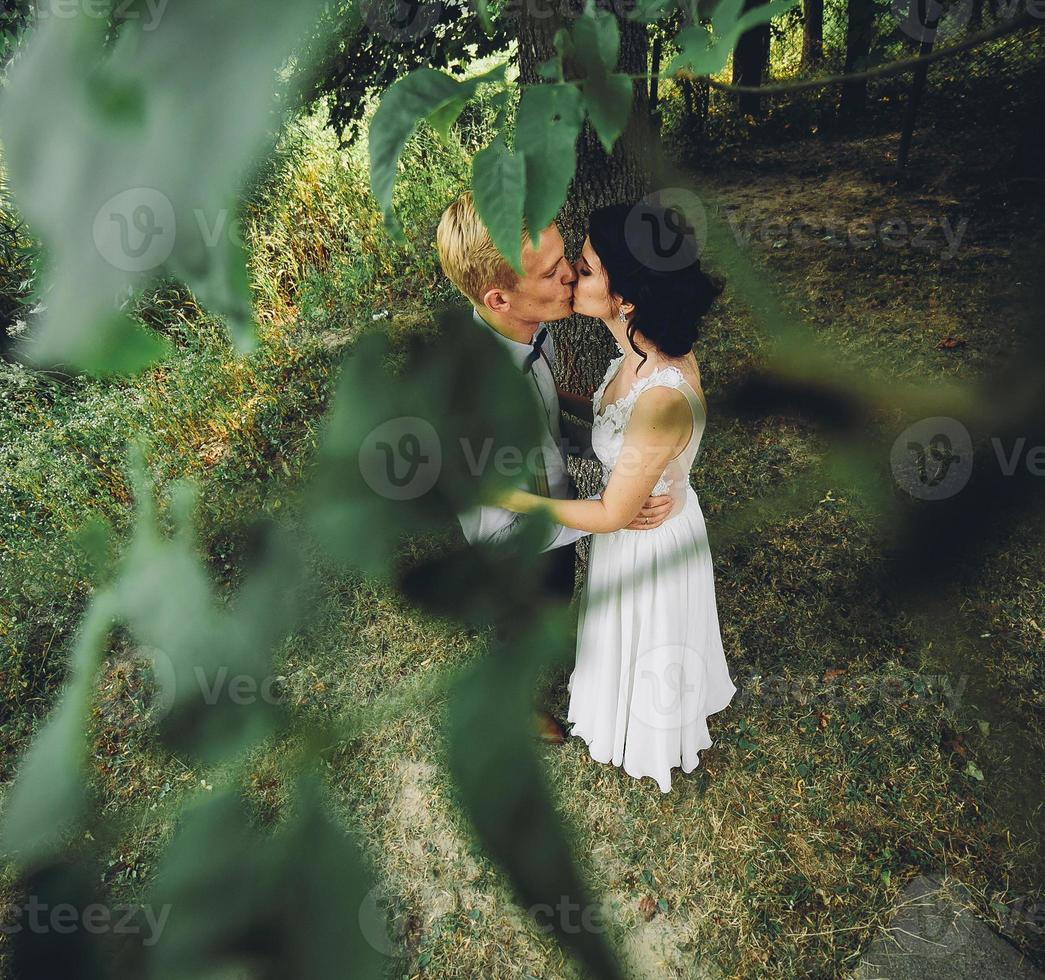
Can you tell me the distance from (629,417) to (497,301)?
1.44 feet

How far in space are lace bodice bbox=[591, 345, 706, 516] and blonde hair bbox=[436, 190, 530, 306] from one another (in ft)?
1.34

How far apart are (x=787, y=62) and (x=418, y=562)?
24.0ft

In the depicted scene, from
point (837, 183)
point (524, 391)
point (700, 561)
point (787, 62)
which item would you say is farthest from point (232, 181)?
point (787, 62)

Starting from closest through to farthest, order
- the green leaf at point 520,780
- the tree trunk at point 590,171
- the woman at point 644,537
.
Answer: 1. the green leaf at point 520,780
2. the tree trunk at point 590,171
3. the woman at point 644,537

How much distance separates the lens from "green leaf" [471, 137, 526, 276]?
24 centimetres

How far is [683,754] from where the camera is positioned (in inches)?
85.9

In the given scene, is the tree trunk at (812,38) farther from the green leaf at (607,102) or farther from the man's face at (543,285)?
the green leaf at (607,102)

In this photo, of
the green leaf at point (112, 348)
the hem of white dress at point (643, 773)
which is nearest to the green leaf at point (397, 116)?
the green leaf at point (112, 348)

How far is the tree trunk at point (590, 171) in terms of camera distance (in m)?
0.70

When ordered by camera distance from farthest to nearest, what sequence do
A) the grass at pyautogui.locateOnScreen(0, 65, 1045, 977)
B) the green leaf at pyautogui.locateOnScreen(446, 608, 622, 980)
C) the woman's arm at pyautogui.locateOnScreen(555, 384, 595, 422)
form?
the woman's arm at pyautogui.locateOnScreen(555, 384, 595, 422) → the grass at pyautogui.locateOnScreen(0, 65, 1045, 977) → the green leaf at pyautogui.locateOnScreen(446, 608, 622, 980)

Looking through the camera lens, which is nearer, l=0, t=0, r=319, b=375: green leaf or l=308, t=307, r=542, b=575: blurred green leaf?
l=0, t=0, r=319, b=375: green leaf

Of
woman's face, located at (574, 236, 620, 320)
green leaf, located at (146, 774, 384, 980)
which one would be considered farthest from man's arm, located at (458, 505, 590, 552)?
woman's face, located at (574, 236, 620, 320)

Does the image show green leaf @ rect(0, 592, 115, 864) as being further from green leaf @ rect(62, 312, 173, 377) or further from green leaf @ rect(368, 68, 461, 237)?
green leaf @ rect(368, 68, 461, 237)

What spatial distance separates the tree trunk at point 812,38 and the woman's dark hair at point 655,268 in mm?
3630
